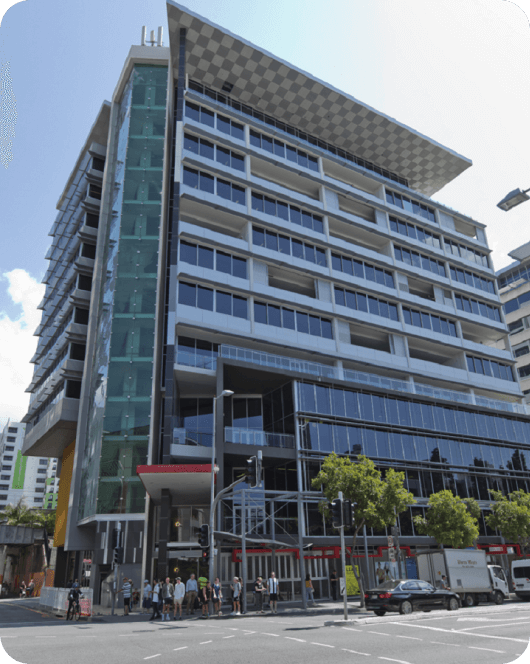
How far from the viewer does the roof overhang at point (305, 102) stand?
4634cm

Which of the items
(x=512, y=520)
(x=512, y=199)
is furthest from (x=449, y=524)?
(x=512, y=199)

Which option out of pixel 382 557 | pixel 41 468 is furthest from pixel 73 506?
pixel 41 468

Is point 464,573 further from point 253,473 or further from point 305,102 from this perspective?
point 305,102

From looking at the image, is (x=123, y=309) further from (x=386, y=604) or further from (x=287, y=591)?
(x=386, y=604)

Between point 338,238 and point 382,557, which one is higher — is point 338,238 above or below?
above

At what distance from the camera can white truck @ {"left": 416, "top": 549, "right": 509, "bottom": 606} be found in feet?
86.7

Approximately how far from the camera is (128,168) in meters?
44.6

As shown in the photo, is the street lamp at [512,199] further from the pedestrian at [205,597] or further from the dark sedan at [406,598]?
the pedestrian at [205,597]

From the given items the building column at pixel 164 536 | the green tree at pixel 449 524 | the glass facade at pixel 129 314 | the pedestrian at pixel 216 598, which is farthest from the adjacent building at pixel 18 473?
the pedestrian at pixel 216 598

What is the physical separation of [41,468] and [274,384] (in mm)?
138831

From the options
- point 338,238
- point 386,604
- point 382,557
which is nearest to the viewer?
point 386,604

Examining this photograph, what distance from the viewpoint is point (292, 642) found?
532 inches

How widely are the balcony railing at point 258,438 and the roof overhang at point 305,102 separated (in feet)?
107

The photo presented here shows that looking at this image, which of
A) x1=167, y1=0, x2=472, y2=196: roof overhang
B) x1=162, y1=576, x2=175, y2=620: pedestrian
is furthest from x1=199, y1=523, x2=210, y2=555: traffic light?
x1=167, y1=0, x2=472, y2=196: roof overhang
